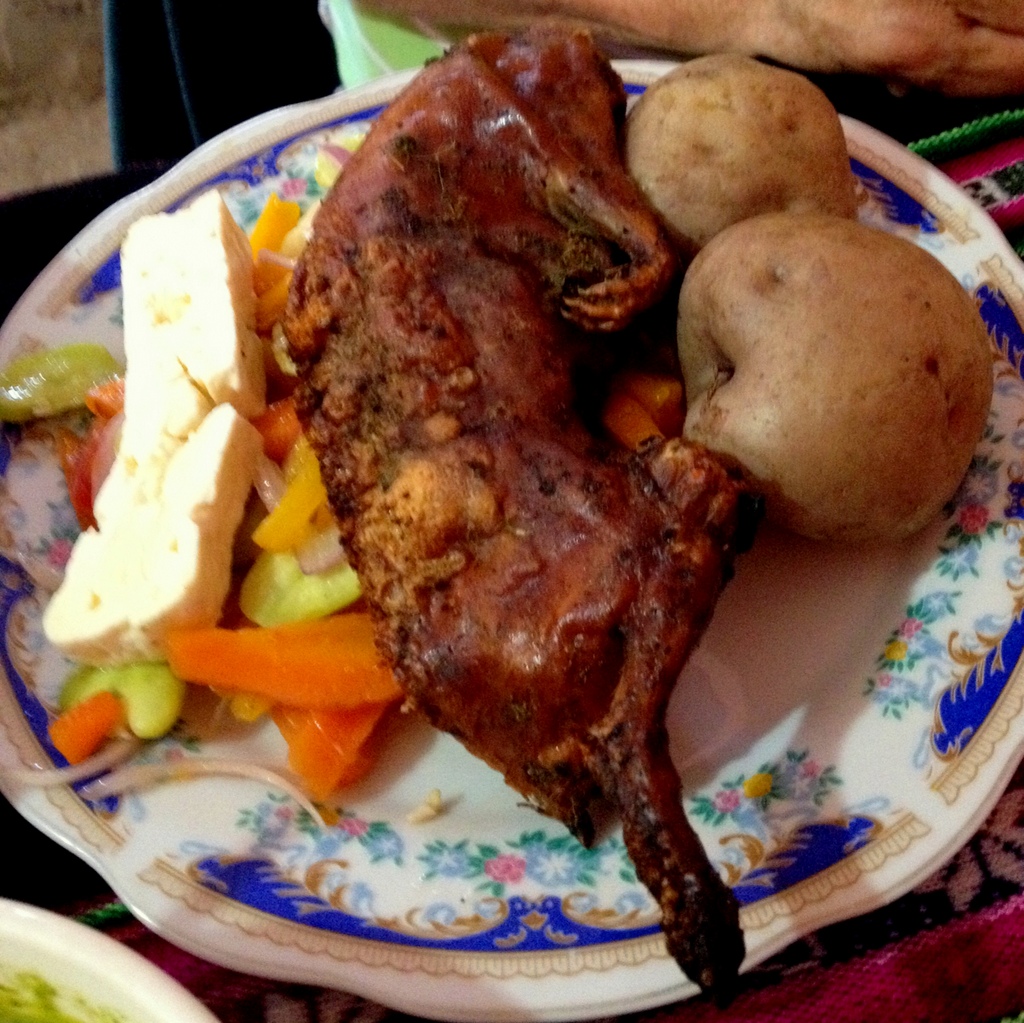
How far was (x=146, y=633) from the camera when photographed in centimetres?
128

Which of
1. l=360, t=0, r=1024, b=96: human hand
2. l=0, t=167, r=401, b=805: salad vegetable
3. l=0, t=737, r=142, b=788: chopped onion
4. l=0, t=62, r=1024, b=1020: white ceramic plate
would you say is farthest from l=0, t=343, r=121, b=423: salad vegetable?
l=360, t=0, r=1024, b=96: human hand

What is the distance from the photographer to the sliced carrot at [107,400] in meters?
1.51

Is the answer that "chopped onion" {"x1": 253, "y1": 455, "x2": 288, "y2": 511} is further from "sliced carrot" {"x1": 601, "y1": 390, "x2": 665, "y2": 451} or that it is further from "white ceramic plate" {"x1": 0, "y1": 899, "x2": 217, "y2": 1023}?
"white ceramic plate" {"x1": 0, "y1": 899, "x2": 217, "y2": 1023}

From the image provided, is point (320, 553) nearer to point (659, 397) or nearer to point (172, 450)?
point (172, 450)

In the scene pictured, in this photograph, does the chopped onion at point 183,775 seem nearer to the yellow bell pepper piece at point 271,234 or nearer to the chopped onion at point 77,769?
the chopped onion at point 77,769

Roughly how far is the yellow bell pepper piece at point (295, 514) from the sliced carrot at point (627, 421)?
42 cm

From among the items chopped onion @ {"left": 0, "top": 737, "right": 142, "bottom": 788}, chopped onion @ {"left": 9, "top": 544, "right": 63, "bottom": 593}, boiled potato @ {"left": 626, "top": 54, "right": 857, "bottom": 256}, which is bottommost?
chopped onion @ {"left": 0, "top": 737, "right": 142, "bottom": 788}

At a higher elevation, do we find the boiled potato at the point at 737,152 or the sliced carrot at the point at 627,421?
the boiled potato at the point at 737,152

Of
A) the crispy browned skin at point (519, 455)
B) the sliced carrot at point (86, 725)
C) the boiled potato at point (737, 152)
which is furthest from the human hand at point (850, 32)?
the sliced carrot at point (86, 725)

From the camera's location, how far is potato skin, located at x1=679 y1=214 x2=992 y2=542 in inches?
45.5

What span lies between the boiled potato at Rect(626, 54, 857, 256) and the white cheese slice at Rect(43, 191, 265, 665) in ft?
2.17

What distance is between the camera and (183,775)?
1247 millimetres

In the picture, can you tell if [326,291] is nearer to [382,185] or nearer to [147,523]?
[382,185]

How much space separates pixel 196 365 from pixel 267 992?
0.86 metres
